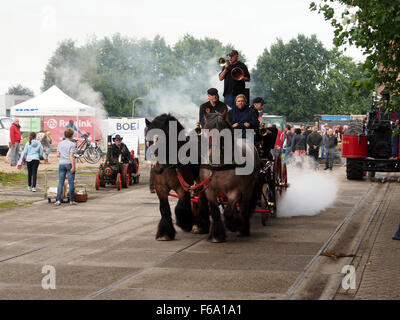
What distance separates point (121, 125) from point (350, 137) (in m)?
10.0

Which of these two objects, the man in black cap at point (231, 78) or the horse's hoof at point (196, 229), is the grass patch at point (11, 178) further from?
the horse's hoof at point (196, 229)

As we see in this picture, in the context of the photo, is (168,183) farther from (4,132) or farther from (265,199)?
(4,132)

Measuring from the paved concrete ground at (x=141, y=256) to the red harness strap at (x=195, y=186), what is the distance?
2.79 feet

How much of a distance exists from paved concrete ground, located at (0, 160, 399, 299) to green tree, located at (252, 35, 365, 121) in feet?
245

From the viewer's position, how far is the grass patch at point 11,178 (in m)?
20.5

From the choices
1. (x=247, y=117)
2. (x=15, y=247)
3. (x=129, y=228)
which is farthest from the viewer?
(x=129, y=228)

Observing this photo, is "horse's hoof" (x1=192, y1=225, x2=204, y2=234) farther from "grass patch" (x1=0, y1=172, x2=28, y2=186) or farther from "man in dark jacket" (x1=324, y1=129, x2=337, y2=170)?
"man in dark jacket" (x1=324, y1=129, x2=337, y2=170)

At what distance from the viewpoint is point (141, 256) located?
870 cm

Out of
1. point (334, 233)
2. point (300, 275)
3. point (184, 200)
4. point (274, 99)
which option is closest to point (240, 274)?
point (300, 275)

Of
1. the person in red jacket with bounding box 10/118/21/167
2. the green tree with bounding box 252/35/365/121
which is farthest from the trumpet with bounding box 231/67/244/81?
the green tree with bounding box 252/35/365/121

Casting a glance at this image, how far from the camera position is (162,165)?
9594 millimetres

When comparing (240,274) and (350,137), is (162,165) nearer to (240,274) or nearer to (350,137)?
(240,274)

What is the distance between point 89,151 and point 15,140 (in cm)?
532

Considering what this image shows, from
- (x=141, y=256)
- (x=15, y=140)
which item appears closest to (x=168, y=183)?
(x=141, y=256)
